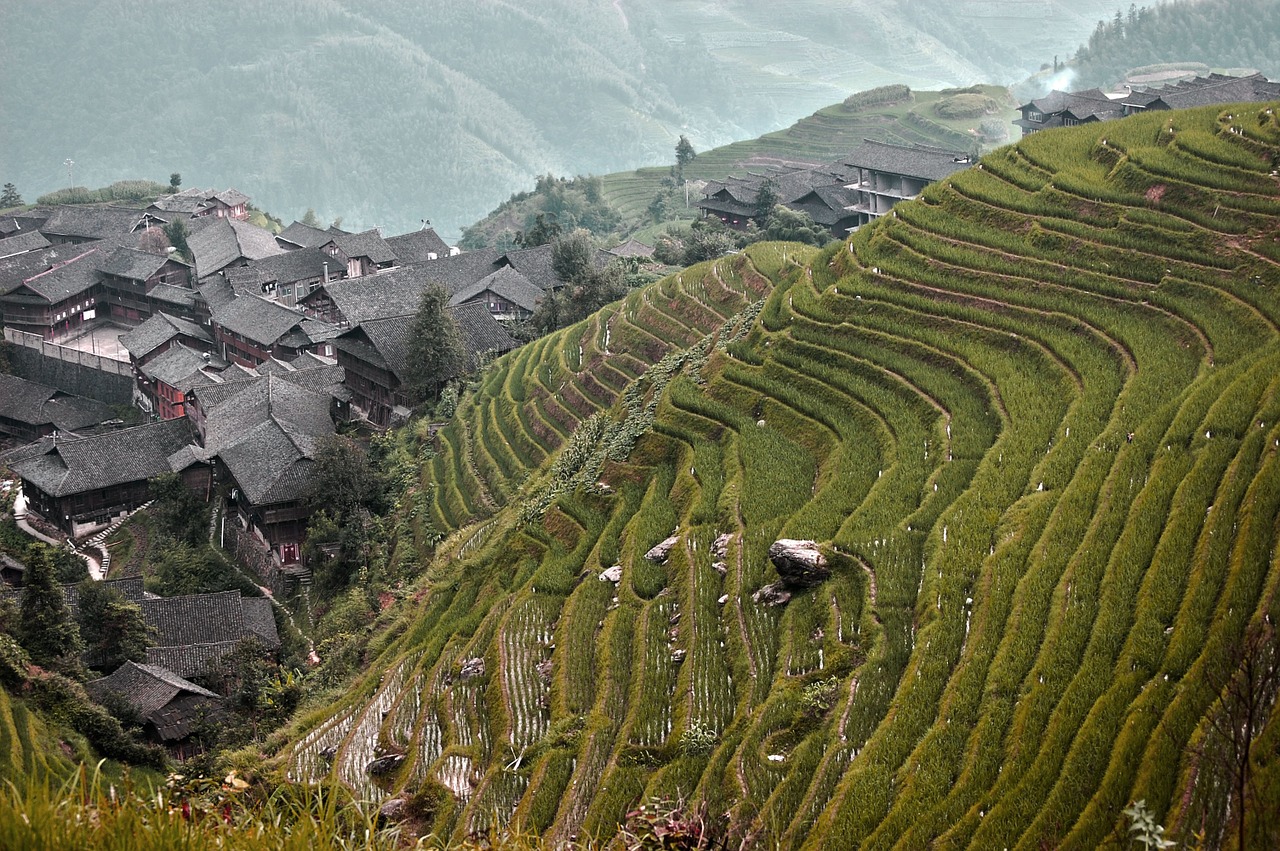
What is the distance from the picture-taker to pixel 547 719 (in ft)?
44.1

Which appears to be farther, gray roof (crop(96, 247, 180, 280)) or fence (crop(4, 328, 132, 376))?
gray roof (crop(96, 247, 180, 280))

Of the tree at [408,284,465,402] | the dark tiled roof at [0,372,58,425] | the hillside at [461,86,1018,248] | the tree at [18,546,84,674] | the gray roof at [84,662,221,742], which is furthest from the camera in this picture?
the hillside at [461,86,1018,248]

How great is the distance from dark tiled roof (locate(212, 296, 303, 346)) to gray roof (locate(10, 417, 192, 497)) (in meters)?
6.43

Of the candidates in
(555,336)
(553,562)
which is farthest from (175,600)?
(555,336)

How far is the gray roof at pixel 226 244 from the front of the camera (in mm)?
43750

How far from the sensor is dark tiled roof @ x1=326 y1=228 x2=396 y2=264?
143 feet

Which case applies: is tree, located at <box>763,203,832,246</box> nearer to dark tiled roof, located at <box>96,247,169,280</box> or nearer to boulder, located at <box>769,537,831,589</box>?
dark tiled roof, located at <box>96,247,169,280</box>

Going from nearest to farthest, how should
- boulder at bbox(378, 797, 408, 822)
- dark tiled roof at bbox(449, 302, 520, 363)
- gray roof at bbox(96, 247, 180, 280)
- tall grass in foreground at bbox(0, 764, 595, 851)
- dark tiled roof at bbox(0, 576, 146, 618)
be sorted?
tall grass in foreground at bbox(0, 764, 595, 851)
boulder at bbox(378, 797, 408, 822)
dark tiled roof at bbox(0, 576, 146, 618)
dark tiled roof at bbox(449, 302, 520, 363)
gray roof at bbox(96, 247, 180, 280)

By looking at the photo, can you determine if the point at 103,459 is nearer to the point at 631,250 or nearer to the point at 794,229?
the point at 631,250

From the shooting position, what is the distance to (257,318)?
37531mm

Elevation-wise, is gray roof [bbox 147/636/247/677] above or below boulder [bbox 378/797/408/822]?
below

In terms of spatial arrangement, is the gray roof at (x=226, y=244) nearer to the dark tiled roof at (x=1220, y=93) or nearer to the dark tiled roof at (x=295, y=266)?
the dark tiled roof at (x=295, y=266)

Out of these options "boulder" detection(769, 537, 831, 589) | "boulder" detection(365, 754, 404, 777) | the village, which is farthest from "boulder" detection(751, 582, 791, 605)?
the village

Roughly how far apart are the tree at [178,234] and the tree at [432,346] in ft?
77.8
